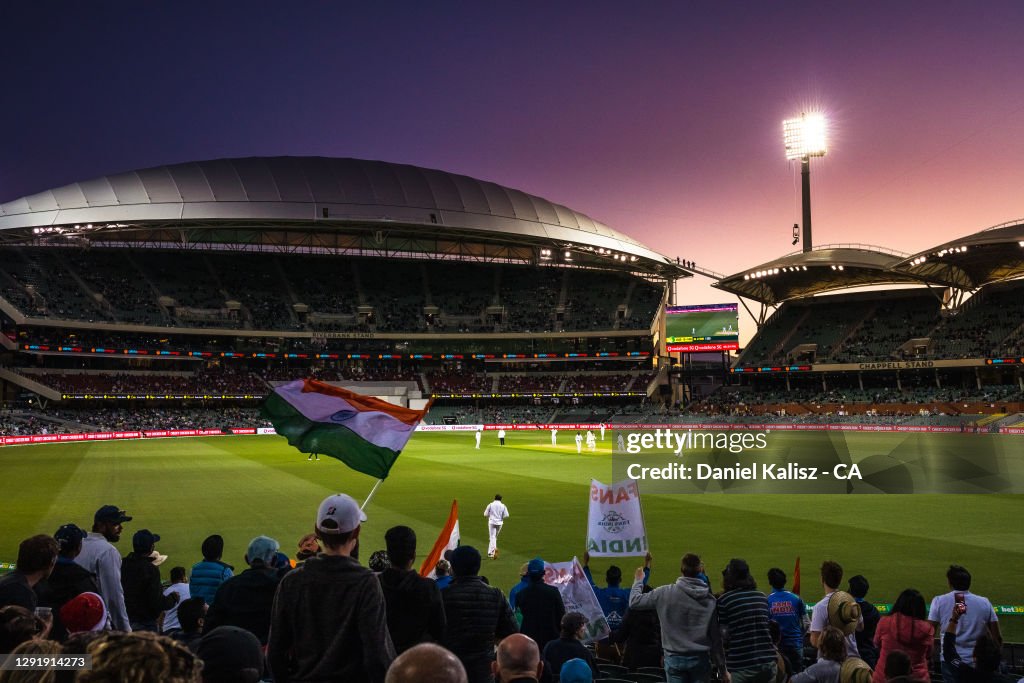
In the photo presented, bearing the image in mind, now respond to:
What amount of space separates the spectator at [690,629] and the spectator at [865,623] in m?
2.46

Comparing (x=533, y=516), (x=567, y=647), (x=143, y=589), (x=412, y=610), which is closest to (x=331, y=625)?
(x=412, y=610)

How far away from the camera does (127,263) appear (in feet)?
323

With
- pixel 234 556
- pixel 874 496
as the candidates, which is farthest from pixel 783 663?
pixel 874 496

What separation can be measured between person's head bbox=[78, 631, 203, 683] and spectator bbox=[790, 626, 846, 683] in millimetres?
4919

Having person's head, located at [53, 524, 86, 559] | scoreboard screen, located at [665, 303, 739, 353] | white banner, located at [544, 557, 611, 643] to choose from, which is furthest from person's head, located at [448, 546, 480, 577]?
scoreboard screen, located at [665, 303, 739, 353]

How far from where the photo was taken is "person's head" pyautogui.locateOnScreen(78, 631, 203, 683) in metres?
2.55

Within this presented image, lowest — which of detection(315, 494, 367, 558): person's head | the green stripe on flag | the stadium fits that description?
detection(315, 494, 367, 558): person's head

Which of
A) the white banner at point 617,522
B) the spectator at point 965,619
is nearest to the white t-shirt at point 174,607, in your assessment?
the white banner at point 617,522

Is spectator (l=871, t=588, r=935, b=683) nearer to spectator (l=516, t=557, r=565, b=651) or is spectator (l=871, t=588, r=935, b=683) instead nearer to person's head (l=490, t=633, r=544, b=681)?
spectator (l=516, t=557, r=565, b=651)

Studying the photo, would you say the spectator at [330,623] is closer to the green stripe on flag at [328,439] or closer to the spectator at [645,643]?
the spectator at [645,643]

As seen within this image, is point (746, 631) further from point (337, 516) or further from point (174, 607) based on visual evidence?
point (174, 607)

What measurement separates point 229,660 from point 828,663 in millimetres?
4622

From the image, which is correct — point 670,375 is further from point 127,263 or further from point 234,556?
point 234,556

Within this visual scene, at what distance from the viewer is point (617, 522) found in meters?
12.4
